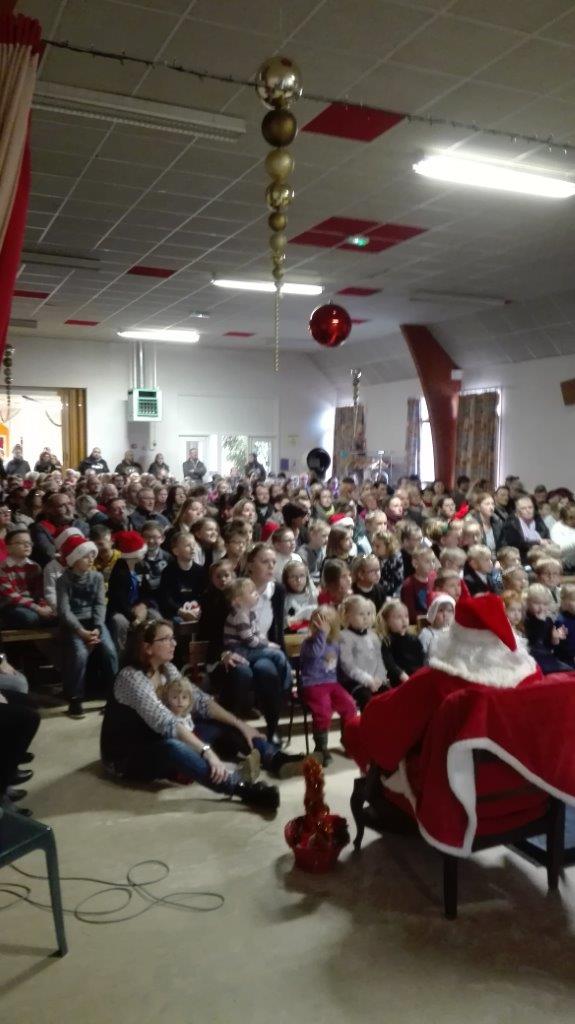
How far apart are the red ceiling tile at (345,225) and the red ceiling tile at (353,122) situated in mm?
2177

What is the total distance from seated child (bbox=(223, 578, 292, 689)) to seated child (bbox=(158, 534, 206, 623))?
684 mm

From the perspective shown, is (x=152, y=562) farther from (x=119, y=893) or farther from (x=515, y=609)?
(x=119, y=893)

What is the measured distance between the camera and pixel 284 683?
4844mm

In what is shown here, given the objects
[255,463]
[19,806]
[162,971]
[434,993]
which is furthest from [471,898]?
[255,463]

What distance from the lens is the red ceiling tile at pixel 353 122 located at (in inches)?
208

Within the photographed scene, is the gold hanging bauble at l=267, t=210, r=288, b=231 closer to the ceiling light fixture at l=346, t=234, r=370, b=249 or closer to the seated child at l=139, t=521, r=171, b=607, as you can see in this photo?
the seated child at l=139, t=521, r=171, b=607

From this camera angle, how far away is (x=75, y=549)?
17.5ft

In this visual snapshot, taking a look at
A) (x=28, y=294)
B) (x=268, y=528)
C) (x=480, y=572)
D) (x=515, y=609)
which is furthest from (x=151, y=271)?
(x=515, y=609)

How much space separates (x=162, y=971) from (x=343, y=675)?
91.1 inches

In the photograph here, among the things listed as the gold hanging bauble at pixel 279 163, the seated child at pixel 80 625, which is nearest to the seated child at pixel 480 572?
the seated child at pixel 80 625

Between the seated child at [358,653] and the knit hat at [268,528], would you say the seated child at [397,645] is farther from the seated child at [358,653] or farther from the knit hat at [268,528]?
the knit hat at [268,528]

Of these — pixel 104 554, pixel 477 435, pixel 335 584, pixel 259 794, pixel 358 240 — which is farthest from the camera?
pixel 477 435

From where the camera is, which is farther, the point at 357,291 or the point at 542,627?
the point at 357,291

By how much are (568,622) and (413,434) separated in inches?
417
